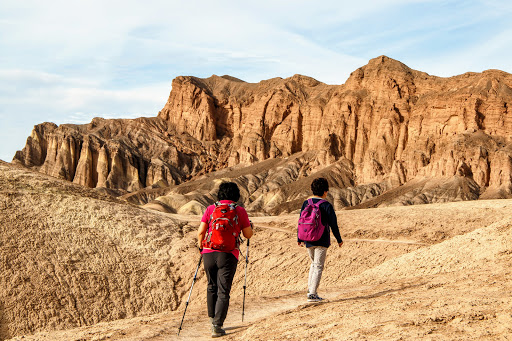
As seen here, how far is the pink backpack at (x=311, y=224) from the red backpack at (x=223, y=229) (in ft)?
5.19

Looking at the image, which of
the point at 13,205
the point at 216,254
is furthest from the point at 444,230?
the point at 13,205

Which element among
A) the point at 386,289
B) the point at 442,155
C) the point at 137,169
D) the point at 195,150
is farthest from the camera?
the point at 195,150

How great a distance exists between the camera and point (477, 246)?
13602 mm

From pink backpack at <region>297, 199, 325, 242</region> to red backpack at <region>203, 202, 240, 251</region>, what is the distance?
1581mm

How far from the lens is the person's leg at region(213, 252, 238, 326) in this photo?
8602 millimetres

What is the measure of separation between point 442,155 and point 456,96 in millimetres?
14764

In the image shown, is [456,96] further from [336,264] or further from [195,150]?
[336,264]

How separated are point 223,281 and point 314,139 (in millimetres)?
112482

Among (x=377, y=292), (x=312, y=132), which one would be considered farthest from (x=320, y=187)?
(x=312, y=132)

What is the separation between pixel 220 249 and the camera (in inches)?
338

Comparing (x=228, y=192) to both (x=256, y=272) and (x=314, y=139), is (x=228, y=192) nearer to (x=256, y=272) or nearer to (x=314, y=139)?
(x=256, y=272)

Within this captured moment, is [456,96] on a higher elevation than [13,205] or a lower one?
higher

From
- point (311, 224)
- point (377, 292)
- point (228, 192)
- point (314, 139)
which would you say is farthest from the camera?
point (314, 139)

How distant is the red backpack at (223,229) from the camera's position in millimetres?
8578
